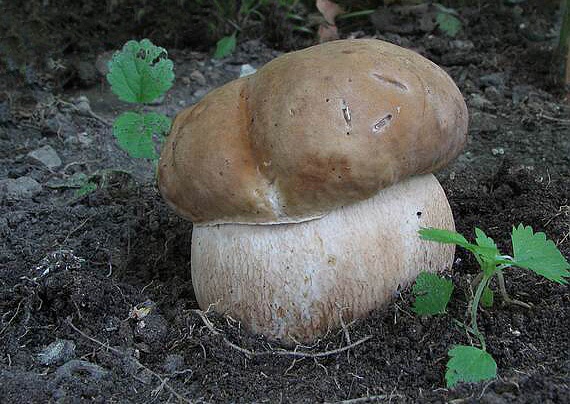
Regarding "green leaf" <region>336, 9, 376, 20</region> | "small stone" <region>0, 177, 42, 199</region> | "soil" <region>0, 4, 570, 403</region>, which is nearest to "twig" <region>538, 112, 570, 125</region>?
"soil" <region>0, 4, 570, 403</region>

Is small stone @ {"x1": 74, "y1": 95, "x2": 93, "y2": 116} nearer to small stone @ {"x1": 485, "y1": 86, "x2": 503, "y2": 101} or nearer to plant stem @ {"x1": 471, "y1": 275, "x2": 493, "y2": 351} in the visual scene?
small stone @ {"x1": 485, "y1": 86, "x2": 503, "y2": 101}

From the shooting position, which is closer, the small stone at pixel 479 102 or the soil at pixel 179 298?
the soil at pixel 179 298

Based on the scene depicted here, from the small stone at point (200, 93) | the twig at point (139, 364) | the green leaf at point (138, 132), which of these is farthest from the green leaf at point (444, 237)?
the small stone at point (200, 93)

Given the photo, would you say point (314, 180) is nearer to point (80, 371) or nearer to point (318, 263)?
point (318, 263)

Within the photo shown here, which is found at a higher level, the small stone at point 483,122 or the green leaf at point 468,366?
the green leaf at point 468,366

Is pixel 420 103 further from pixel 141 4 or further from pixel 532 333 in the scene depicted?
pixel 141 4

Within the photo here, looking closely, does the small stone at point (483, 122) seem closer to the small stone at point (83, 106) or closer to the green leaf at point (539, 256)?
the green leaf at point (539, 256)

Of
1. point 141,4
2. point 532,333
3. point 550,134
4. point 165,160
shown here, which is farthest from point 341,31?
point 532,333

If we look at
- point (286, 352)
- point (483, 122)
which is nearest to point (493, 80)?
point (483, 122)
